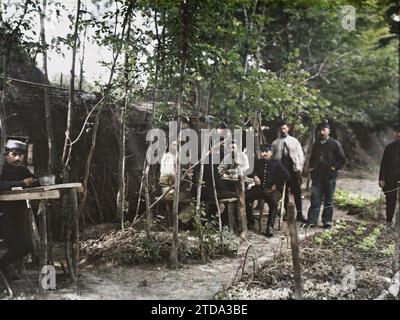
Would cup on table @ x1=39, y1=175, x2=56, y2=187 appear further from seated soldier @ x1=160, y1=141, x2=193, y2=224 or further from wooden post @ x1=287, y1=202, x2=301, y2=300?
wooden post @ x1=287, y1=202, x2=301, y2=300

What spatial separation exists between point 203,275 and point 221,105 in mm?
2926

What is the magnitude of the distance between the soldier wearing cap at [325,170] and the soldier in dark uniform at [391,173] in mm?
964

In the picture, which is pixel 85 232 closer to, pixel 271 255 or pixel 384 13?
pixel 271 255

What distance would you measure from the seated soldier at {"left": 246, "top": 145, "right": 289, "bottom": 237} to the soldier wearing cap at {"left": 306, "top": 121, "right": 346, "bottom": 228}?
0.77m

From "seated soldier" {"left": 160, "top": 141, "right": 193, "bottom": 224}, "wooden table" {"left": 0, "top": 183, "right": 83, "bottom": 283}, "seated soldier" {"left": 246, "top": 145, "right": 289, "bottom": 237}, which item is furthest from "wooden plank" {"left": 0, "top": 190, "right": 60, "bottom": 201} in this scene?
"seated soldier" {"left": 246, "top": 145, "right": 289, "bottom": 237}

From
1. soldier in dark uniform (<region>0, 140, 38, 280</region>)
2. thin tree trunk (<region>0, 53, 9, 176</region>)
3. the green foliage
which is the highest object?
thin tree trunk (<region>0, 53, 9, 176</region>)

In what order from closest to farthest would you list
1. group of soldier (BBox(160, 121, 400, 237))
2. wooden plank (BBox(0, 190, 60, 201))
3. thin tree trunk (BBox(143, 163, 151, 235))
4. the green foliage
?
wooden plank (BBox(0, 190, 60, 201)), thin tree trunk (BBox(143, 163, 151, 235)), group of soldier (BBox(160, 121, 400, 237)), the green foliage

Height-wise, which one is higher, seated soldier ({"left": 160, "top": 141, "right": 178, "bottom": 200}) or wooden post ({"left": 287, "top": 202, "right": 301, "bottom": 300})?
seated soldier ({"left": 160, "top": 141, "right": 178, "bottom": 200})

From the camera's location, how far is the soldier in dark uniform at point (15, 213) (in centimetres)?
483

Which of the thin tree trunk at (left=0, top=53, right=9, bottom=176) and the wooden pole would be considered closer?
the thin tree trunk at (left=0, top=53, right=9, bottom=176)

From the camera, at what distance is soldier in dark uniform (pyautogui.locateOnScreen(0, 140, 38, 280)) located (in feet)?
15.8

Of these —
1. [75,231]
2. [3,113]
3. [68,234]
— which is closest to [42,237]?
[68,234]

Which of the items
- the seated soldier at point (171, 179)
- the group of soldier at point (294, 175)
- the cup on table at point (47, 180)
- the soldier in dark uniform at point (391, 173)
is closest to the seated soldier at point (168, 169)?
the seated soldier at point (171, 179)

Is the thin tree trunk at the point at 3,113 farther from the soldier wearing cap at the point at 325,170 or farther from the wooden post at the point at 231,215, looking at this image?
the soldier wearing cap at the point at 325,170
